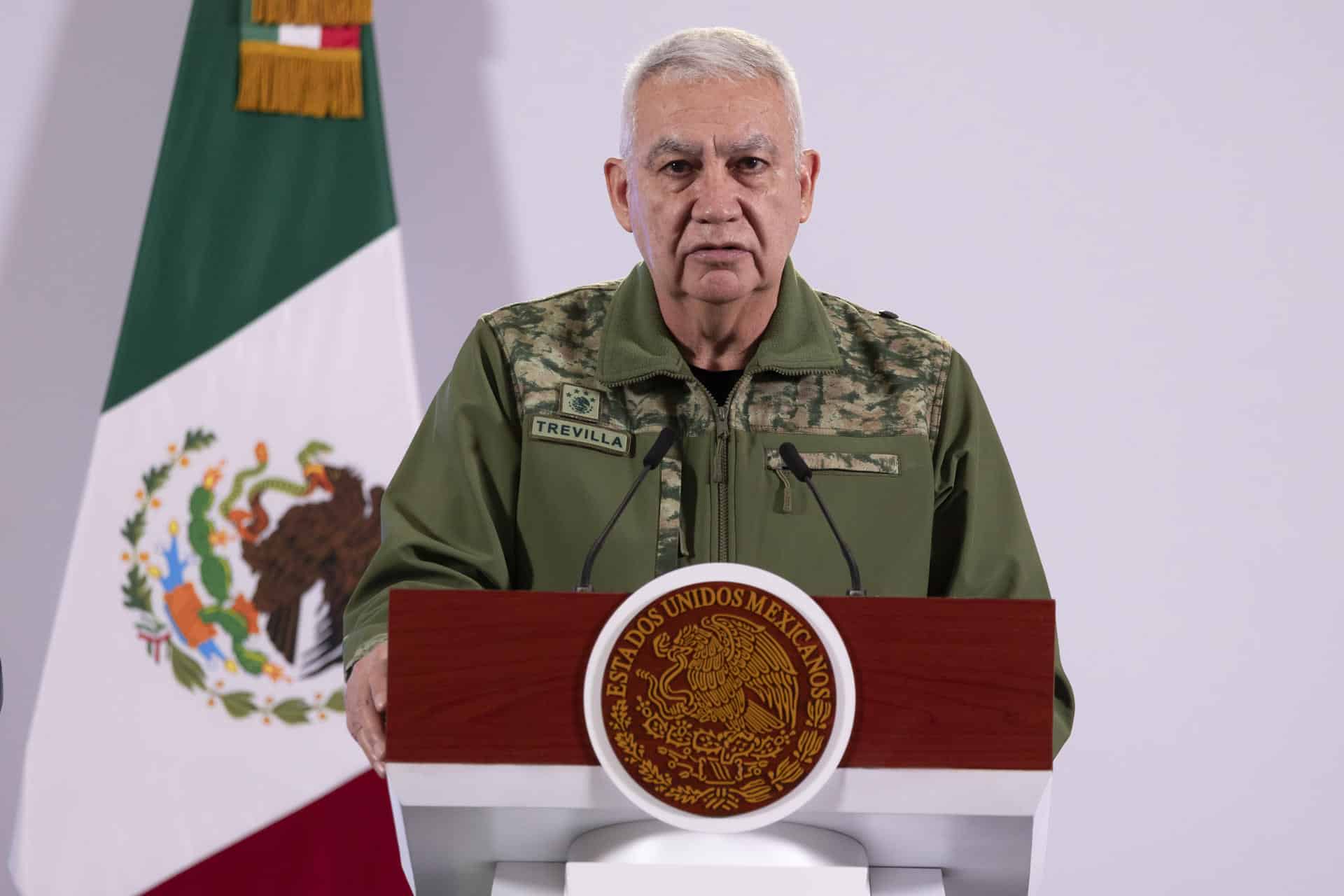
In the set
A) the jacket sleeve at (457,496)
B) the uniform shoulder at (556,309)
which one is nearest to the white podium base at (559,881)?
the jacket sleeve at (457,496)

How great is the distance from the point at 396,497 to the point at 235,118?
132 centimetres

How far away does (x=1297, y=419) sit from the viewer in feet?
9.20

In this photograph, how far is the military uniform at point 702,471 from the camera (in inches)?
64.1

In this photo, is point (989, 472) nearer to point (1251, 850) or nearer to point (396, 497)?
point (396, 497)

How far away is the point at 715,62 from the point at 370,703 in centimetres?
85

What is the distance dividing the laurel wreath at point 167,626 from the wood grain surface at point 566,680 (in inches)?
64.5

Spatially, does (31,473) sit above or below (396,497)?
below

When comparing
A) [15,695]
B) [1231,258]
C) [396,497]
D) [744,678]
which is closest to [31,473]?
[15,695]

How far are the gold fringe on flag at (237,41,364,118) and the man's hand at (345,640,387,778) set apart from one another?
162 centimetres

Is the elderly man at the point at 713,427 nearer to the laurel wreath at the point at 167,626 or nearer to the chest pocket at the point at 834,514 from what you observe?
the chest pocket at the point at 834,514

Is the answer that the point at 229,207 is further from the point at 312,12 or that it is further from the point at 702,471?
the point at 702,471

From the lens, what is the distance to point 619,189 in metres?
1.82

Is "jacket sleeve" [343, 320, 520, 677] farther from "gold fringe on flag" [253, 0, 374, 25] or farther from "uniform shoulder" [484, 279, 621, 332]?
"gold fringe on flag" [253, 0, 374, 25]

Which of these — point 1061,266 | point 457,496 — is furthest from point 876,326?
point 1061,266
